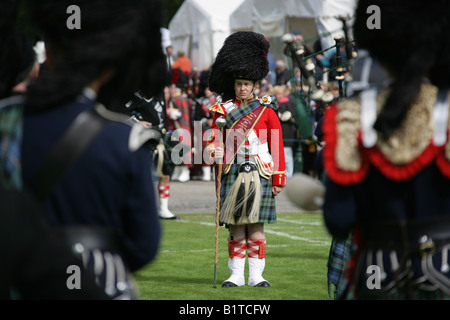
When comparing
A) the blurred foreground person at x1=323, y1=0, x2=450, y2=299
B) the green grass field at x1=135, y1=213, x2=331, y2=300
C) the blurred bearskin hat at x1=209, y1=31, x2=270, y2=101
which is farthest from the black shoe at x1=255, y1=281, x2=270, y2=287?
the blurred foreground person at x1=323, y1=0, x2=450, y2=299

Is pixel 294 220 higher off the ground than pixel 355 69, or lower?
lower

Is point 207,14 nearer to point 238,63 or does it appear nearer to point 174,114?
point 174,114

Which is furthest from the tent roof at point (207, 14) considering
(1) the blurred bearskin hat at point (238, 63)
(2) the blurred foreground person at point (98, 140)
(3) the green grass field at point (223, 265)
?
(2) the blurred foreground person at point (98, 140)

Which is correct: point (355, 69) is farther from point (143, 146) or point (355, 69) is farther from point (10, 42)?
point (10, 42)

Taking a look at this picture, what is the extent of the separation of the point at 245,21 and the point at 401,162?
60.3 ft

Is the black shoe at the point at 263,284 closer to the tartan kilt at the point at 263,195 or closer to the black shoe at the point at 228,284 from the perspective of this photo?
the black shoe at the point at 228,284

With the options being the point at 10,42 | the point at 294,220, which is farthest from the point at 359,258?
the point at 294,220

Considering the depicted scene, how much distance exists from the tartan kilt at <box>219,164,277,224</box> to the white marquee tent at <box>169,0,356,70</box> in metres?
9.90

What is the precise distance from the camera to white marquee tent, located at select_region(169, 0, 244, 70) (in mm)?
22344

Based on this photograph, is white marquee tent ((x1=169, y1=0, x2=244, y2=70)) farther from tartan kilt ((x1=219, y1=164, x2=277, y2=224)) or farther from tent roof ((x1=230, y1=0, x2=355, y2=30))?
tartan kilt ((x1=219, y1=164, x2=277, y2=224))

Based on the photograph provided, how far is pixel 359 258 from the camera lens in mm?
3523

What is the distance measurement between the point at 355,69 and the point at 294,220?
8.95 m

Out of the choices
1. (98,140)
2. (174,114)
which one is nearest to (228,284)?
(98,140)

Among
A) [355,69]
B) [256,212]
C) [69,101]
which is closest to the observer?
[69,101]
